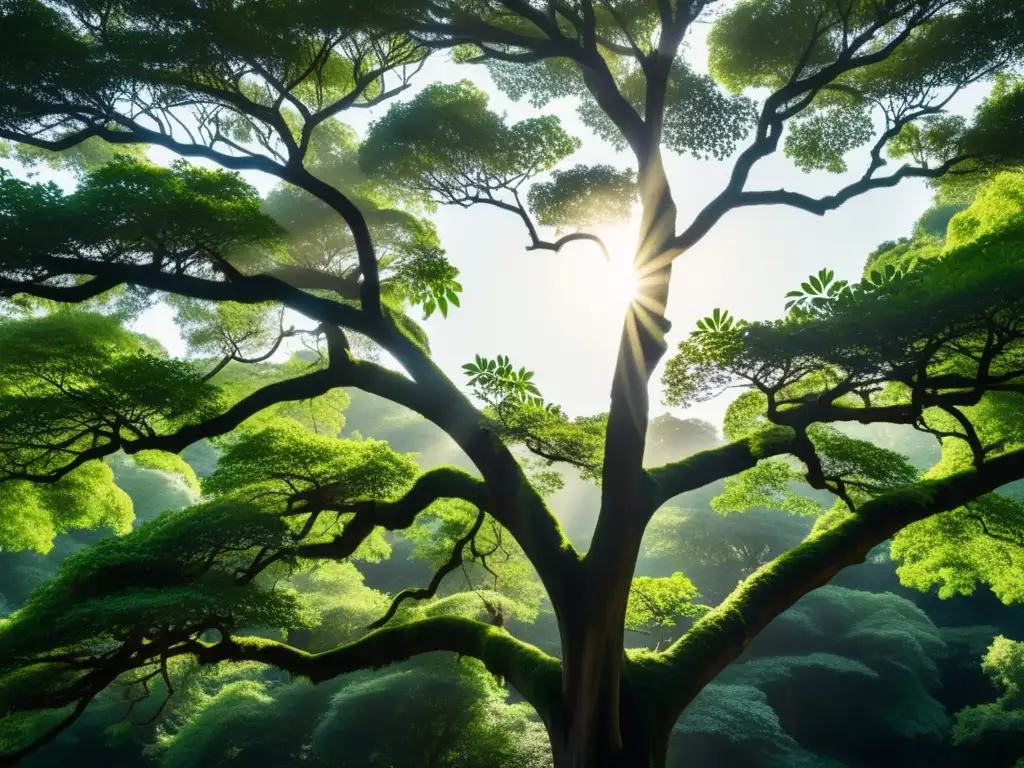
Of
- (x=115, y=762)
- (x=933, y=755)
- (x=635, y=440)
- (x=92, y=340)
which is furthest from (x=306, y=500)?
(x=933, y=755)

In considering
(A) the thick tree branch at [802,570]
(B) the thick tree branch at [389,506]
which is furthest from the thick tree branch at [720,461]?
(B) the thick tree branch at [389,506]

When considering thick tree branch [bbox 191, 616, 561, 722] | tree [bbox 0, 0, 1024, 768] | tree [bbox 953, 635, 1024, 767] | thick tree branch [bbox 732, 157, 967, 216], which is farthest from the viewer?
tree [bbox 953, 635, 1024, 767]

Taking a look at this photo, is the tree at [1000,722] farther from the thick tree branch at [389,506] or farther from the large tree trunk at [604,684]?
the thick tree branch at [389,506]

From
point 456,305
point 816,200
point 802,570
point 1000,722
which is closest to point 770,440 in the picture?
point 802,570

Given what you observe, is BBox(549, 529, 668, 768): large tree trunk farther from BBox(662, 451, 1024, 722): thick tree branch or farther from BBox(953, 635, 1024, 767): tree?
BBox(953, 635, 1024, 767): tree

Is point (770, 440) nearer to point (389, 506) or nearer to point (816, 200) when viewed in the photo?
point (816, 200)

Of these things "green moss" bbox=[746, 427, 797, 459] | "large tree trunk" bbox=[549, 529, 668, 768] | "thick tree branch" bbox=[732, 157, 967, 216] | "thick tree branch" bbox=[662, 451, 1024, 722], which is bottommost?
"large tree trunk" bbox=[549, 529, 668, 768]

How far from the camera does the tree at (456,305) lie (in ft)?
14.3

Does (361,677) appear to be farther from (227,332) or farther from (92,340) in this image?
(92,340)

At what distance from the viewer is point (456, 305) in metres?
5.91

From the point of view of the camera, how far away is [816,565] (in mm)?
5750

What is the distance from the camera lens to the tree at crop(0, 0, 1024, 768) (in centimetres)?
437

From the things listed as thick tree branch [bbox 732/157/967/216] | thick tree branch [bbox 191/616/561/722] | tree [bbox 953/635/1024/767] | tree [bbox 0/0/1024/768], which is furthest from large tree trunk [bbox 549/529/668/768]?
tree [bbox 953/635/1024/767]

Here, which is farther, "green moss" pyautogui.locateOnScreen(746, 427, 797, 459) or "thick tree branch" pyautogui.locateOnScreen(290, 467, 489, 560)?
"thick tree branch" pyautogui.locateOnScreen(290, 467, 489, 560)
